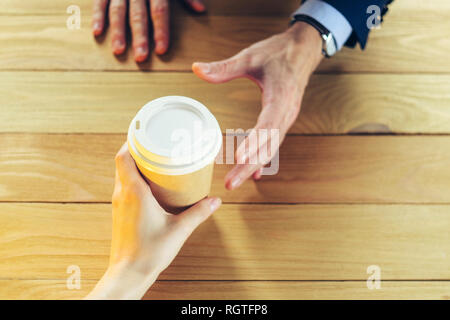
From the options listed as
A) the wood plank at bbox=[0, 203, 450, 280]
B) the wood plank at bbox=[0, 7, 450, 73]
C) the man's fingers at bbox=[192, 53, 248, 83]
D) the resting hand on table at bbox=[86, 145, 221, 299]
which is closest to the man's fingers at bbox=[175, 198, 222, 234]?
the resting hand on table at bbox=[86, 145, 221, 299]

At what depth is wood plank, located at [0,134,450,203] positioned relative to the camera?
649mm

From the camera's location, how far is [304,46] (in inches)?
27.0

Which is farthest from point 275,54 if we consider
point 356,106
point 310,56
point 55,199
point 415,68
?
point 55,199

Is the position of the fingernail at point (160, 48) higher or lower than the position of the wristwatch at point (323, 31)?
lower

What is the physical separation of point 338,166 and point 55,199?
0.52 meters

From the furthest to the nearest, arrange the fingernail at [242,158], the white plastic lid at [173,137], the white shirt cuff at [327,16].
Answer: the white shirt cuff at [327,16]
the fingernail at [242,158]
the white plastic lid at [173,137]

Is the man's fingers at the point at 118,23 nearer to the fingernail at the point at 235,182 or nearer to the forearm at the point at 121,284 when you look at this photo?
the fingernail at the point at 235,182

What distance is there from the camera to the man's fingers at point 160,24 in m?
0.76

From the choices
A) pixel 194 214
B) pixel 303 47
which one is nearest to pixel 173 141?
pixel 194 214

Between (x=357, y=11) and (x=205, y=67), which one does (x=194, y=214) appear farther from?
(x=357, y=11)

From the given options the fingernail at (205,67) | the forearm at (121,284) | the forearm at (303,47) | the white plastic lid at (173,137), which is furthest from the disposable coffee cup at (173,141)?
the forearm at (303,47)

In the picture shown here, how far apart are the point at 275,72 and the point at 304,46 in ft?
0.28

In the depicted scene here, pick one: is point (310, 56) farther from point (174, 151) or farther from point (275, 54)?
point (174, 151)

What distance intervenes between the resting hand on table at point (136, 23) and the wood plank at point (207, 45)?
20 mm
